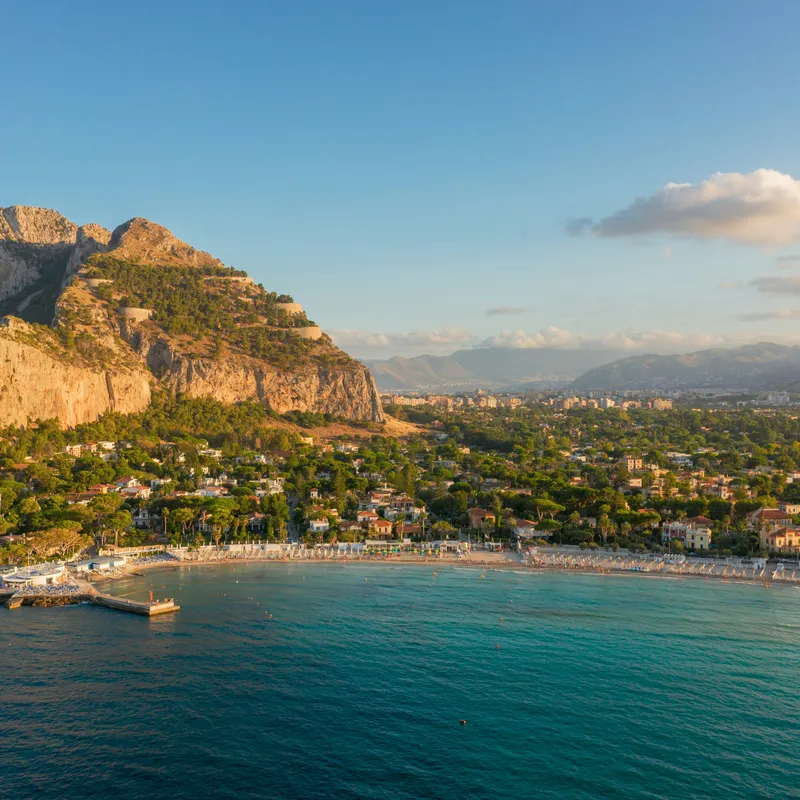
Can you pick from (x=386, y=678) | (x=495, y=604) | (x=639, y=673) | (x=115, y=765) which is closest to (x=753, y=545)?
(x=495, y=604)

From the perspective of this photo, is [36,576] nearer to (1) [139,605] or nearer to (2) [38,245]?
(1) [139,605]

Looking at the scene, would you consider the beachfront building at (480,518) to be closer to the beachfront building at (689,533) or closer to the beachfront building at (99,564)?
the beachfront building at (689,533)

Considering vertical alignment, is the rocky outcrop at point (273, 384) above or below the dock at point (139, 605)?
above

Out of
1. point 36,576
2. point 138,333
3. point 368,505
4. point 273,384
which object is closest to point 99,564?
point 36,576

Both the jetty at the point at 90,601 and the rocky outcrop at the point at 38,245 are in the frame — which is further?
the rocky outcrop at the point at 38,245

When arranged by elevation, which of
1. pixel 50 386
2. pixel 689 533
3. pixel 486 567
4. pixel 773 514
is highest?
pixel 50 386

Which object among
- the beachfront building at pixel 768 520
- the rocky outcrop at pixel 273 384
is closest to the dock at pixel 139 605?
the beachfront building at pixel 768 520

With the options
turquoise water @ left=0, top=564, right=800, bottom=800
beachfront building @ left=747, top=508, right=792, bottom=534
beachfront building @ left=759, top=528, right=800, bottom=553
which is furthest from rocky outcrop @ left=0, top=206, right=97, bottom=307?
beachfront building @ left=759, top=528, right=800, bottom=553
